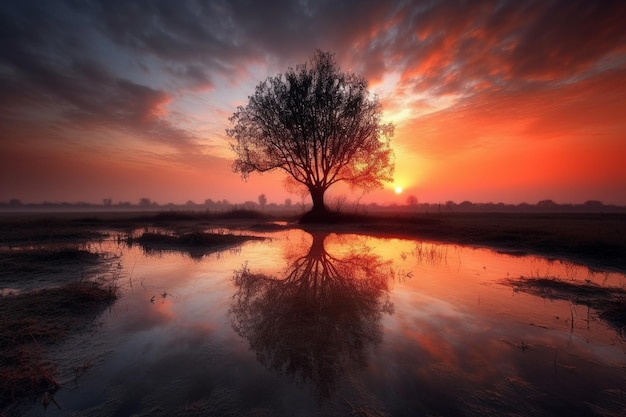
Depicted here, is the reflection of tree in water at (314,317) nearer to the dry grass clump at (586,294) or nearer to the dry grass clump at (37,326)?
the dry grass clump at (37,326)

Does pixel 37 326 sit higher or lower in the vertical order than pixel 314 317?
higher

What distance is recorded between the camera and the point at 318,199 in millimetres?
24109

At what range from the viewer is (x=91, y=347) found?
3510mm

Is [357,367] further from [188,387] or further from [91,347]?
[91,347]

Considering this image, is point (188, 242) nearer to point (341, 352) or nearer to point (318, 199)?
point (341, 352)

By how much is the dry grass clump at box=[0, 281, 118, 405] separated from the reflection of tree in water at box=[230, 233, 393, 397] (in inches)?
87.5

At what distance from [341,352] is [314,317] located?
3.80 ft

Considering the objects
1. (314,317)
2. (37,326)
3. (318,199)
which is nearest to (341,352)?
(314,317)

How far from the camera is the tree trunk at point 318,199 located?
24078 mm

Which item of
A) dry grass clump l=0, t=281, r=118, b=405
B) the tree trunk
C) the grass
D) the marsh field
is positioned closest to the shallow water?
the marsh field

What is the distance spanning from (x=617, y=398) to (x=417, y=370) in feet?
6.14

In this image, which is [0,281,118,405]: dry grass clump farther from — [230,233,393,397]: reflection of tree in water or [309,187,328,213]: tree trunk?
[309,187,328,213]: tree trunk

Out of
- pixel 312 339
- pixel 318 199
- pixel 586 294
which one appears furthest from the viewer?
pixel 318 199

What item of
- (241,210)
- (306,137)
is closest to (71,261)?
(306,137)
